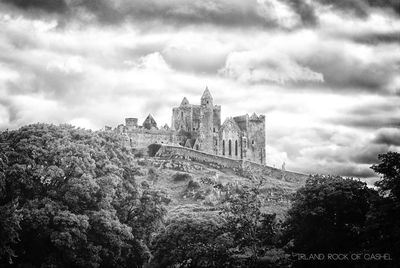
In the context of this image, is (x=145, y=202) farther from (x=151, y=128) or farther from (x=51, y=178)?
(x=151, y=128)

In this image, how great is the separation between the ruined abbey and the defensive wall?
513 cm

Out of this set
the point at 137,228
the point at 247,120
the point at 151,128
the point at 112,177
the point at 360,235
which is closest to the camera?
the point at 360,235

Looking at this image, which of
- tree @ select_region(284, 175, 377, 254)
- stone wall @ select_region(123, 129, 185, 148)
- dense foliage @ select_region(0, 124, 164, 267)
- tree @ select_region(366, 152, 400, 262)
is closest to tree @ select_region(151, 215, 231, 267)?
dense foliage @ select_region(0, 124, 164, 267)

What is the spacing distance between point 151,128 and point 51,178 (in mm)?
61876

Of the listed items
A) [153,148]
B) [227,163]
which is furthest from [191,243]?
[227,163]

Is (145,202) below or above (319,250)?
above

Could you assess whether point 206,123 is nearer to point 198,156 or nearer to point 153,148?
point 198,156

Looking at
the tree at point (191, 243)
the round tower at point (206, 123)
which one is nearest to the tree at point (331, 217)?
the tree at point (191, 243)

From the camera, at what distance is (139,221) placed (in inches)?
→ 1924

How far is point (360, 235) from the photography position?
39.3 meters

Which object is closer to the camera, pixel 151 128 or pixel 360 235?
pixel 360 235

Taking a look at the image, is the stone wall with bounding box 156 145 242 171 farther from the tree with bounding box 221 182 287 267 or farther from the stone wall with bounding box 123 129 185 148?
the tree with bounding box 221 182 287 267

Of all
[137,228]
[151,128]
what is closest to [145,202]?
[137,228]

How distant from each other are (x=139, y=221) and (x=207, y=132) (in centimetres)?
6348
